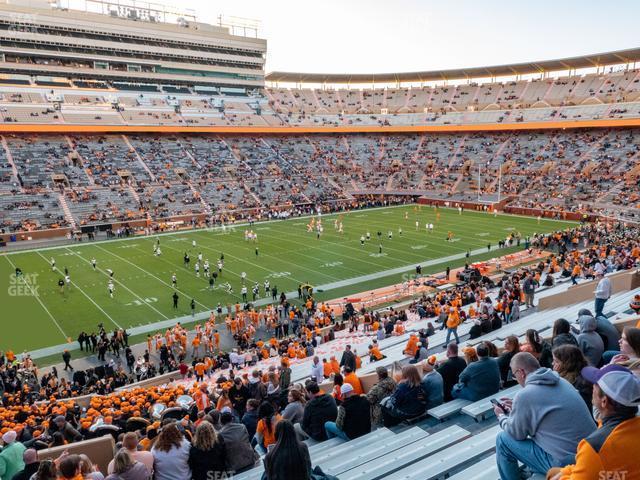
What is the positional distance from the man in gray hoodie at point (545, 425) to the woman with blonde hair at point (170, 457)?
3198 millimetres

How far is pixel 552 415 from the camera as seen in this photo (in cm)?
372

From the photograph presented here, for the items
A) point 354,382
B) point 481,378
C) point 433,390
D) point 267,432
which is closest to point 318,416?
point 267,432

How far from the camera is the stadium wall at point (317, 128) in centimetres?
5269

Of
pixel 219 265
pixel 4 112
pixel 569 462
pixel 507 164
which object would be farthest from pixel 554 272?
pixel 4 112

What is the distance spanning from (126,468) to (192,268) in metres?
26.9

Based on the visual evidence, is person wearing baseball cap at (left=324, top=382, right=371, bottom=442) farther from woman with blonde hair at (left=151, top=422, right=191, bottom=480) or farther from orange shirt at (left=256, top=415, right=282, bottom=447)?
woman with blonde hair at (left=151, top=422, right=191, bottom=480)

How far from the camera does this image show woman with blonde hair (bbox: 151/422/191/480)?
509 centimetres

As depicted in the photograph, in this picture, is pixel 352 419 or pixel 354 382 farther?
pixel 354 382

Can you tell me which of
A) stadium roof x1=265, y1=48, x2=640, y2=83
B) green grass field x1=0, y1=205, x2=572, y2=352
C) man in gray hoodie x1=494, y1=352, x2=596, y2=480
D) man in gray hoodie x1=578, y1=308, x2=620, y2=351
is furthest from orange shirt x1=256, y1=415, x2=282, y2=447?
stadium roof x1=265, y1=48, x2=640, y2=83

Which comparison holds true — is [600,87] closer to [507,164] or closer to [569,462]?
[507,164]

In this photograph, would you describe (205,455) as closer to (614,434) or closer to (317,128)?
(614,434)

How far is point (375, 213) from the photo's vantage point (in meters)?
52.2

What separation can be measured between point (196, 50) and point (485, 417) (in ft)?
262

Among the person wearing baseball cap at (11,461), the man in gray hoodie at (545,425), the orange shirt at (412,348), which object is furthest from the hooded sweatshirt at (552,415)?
the orange shirt at (412,348)
